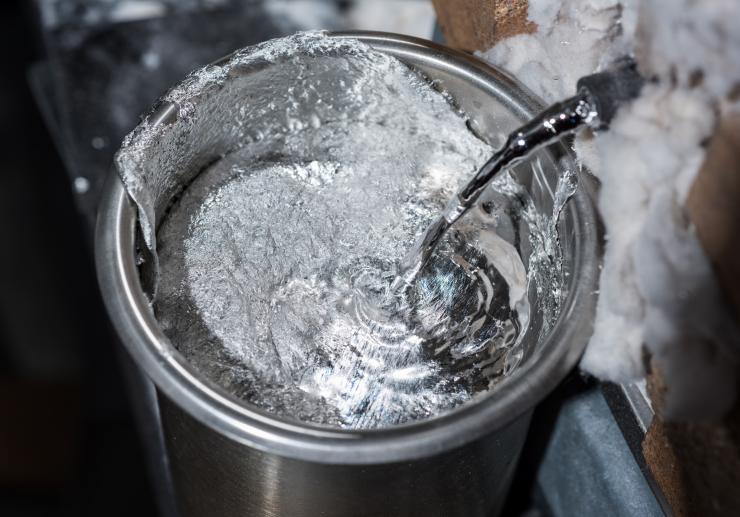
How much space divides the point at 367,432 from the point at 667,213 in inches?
9.3

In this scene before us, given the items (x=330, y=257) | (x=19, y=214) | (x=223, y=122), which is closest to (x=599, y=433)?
(x=330, y=257)

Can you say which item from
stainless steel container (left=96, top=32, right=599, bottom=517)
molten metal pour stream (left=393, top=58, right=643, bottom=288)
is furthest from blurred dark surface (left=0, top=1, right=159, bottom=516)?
molten metal pour stream (left=393, top=58, right=643, bottom=288)

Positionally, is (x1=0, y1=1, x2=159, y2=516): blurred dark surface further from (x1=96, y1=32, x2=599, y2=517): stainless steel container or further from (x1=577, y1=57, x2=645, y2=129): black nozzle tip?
(x1=577, y1=57, x2=645, y2=129): black nozzle tip

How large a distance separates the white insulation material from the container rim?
0.02 meters

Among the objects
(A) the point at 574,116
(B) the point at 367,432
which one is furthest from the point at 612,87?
(B) the point at 367,432

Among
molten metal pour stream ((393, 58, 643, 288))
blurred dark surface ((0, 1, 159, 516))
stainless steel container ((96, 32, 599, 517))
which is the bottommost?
blurred dark surface ((0, 1, 159, 516))

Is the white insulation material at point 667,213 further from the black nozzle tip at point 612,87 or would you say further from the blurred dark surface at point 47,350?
the blurred dark surface at point 47,350

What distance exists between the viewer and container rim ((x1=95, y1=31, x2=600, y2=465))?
0.50 meters

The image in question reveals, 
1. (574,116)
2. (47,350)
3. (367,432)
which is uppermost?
(574,116)

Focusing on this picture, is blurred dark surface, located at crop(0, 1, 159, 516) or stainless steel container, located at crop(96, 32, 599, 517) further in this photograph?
blurred dark surface, located at crop(0, 1, 159, 516)

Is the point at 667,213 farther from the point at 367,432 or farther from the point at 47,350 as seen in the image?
the point at 47,350

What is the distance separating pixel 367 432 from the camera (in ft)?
1.64

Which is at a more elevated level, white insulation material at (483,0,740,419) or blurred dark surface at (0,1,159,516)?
white insulation material at (483,0,740,419)

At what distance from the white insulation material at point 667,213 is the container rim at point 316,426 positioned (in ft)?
0.07
